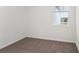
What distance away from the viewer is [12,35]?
4.60 meters

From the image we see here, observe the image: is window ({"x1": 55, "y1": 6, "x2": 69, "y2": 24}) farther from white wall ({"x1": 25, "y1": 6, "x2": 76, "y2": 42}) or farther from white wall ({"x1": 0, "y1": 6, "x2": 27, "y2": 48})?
white wall ({"x1": 0, "y1": 6, "x2": 27, "y2": 48})

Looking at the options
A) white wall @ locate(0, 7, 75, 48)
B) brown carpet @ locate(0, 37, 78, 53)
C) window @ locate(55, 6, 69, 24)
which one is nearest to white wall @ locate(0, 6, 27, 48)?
white wall @ locate(0, 7, 75, 48)

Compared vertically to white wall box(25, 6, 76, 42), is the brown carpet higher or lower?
lower

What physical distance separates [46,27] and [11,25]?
5.06ft

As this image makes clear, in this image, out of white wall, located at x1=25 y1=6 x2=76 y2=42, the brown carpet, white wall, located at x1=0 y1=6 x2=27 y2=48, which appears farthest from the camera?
white wall, located at x1=25 y1=6 x2=76 y2=42

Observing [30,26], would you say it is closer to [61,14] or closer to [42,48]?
[61,14]

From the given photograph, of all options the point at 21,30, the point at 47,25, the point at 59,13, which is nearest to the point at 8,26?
the point at 21,30

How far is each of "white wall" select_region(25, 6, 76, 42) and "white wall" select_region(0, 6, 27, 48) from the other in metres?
0.34

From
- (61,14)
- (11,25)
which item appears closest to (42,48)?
(11,25)

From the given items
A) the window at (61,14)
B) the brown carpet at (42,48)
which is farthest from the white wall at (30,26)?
the brown carpet at (42,48)

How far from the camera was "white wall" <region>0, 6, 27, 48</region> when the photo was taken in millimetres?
3994

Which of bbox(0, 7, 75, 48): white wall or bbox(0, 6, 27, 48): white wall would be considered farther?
bbox(0, 7, 75, 48): white wall

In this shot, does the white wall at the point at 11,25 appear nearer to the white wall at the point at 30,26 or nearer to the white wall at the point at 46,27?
the white wall at the point at 30,26

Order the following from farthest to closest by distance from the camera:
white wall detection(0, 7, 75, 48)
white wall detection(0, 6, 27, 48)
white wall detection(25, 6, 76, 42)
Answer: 1. white wall detection(25, 6, 76, 42)
2. white wall detection(0, 7, 75, 48)
3. white wall detection(0, 6, 27, 48)
